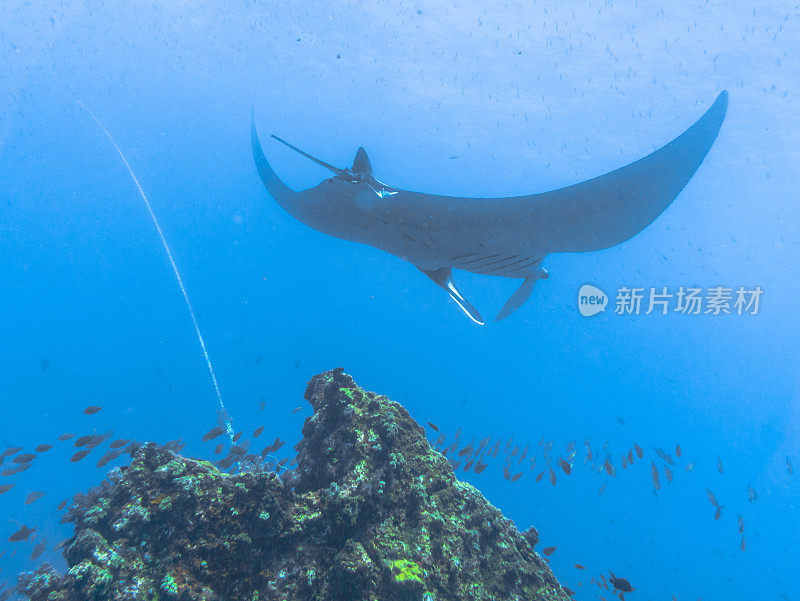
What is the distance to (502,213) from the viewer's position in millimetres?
4441

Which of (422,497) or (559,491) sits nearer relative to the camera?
(422,497)

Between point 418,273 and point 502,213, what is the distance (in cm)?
3768

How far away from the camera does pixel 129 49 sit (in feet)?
72.8

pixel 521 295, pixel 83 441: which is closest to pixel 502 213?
pixel 521 295

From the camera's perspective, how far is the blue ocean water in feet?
56.5

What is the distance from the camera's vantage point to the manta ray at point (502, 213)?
4.00m

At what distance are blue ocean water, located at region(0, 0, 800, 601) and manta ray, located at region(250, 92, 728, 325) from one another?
621cm

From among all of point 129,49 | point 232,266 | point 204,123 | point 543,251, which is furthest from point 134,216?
point 543,251

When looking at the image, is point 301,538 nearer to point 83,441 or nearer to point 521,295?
point 521,295

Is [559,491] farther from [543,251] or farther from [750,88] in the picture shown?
[543,251]

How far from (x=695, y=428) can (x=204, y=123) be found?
62.9 metres

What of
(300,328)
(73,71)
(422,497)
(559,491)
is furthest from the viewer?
(300,328)

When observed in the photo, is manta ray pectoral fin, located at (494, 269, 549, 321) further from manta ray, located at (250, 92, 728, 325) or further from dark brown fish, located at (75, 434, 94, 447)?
dark brown fish, located at (75, 434, 94, 447)

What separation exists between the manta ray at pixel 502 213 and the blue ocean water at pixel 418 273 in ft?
20.4
